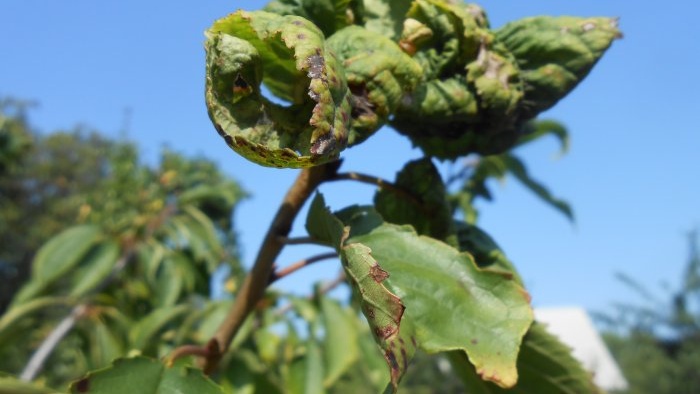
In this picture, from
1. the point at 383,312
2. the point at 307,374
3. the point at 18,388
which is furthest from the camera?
the point at 307,374

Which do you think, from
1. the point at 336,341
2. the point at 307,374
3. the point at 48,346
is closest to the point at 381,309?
the point at 307,374

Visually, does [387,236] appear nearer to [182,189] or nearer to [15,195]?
[182,189]

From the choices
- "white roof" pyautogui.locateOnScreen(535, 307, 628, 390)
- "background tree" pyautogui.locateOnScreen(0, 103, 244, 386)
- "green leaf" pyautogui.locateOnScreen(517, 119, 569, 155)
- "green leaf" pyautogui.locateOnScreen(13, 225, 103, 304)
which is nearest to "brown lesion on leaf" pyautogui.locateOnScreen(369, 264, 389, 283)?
"background tree" pyautogui.locateOnScreen(0, 103, 244, 386)

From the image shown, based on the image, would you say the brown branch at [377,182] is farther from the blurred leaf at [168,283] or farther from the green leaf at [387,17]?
the blurred leaf at [168,283]

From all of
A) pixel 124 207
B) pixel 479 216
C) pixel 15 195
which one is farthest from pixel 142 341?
pixel 15 195

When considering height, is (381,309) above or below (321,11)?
below

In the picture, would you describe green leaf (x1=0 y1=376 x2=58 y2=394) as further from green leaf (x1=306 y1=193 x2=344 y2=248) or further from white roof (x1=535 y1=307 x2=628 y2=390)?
white roof (x1=535 y1=307 x2=628 y2=390)

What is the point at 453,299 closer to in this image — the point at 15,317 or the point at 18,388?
the point at 18,388
